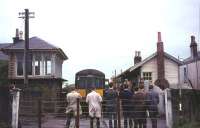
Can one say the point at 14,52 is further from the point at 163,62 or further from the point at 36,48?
the point at 163,62

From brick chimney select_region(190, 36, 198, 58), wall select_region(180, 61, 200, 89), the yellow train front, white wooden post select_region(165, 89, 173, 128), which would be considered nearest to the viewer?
white wooden post select_region(165, 89, 173, 128)

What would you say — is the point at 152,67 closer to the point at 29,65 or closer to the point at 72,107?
the point at 29,65

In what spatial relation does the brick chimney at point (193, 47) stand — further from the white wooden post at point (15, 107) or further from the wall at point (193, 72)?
A: the white wooden post at point (15, 107)

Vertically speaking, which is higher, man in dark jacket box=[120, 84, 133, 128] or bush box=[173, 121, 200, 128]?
man in dark jacket box=[120, 84, 133, 128]

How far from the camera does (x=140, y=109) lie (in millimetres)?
19234

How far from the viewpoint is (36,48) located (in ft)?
159

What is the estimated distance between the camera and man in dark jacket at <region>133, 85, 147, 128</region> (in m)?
19.2

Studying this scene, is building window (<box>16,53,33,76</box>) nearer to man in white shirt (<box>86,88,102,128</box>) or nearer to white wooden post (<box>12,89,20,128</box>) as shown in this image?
white wooden post (<box>12,89,20,128</box>)

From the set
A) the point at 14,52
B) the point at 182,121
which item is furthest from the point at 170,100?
the point at 14,52

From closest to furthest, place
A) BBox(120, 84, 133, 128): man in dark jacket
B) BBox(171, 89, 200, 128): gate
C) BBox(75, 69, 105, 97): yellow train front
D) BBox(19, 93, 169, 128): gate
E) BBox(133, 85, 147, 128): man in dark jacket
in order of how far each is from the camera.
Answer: BBox(133, 85, 147, 128): man in dark jacket, BBox(120, 84, 133, 128): man in dark jacket, BBox(19, 93, 169, 128): gate, BBox(171, 89, 200, 128): gate, BBox(75, 69, 105, 97): yellow train front

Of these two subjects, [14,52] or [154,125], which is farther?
[14,52]

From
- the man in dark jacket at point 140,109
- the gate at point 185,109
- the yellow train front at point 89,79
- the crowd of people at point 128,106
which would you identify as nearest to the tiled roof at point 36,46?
the yellow train front at point 89,79

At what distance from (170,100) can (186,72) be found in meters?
35.5

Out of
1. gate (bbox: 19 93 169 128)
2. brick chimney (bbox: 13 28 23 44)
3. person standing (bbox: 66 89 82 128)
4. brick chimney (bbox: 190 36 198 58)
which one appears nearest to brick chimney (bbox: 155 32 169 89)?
brick chimney (bbox: 190 36 198 58)
